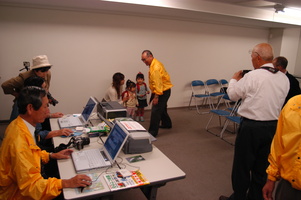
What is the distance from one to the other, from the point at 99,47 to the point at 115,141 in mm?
3697

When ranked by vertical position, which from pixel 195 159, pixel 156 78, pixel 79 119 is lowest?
pixel 195 159

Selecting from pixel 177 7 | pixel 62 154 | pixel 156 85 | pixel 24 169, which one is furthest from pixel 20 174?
pixel 177 7

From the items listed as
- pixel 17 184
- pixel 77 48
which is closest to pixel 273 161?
pixel 17 184

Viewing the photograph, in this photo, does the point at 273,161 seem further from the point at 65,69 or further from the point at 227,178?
the point at 65,69

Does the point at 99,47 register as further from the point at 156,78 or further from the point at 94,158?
the point at 94,158

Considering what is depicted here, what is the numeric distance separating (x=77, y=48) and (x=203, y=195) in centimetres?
391

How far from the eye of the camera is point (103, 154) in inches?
73.4

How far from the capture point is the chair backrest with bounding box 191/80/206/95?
6.19 metres

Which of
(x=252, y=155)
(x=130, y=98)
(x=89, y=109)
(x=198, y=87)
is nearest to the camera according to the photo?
(x=252, y=155)

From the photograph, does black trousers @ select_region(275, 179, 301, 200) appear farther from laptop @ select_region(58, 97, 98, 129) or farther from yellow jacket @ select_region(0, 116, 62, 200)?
laptop @ select_region(58, 97, 98, 129)

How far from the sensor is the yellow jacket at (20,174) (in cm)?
133

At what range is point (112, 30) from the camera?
5.04m

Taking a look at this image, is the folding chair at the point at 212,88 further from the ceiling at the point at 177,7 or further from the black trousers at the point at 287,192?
the black trousers at the point at 287,192

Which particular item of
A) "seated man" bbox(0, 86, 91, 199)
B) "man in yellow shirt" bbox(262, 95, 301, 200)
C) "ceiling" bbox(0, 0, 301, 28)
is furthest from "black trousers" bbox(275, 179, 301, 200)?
"ceiling" bbox(0, 0, 301, 28)
